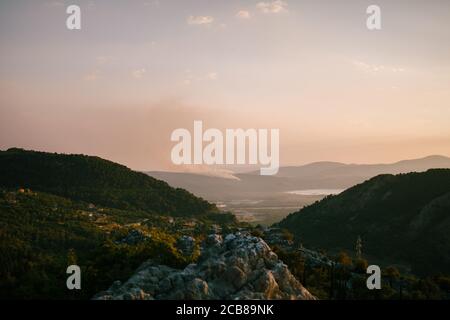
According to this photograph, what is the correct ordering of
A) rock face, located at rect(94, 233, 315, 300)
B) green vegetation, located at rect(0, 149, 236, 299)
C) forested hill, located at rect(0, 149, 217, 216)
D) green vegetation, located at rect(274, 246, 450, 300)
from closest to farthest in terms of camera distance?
rock face, located at rect(94, 233, 315, 300), green vegetation, located at rect(0, 149, 236, 299), green vegetation, located at rect(274, 246, 450, 300), forested hill, located at rect(0, 149, 217, 216)

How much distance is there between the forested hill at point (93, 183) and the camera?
13350 cm

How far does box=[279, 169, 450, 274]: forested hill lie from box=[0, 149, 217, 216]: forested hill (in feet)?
133

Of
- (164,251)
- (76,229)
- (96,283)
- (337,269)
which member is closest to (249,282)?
(164,251)

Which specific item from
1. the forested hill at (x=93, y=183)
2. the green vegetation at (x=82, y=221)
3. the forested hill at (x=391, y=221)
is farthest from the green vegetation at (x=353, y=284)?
the forested hill at (x=93, y=183)

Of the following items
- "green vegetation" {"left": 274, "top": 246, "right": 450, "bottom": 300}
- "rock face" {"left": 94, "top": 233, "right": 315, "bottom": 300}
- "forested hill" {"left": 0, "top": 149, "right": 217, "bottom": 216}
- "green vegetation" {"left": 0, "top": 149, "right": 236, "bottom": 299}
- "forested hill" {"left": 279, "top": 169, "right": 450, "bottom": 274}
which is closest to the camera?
"rock face" {"left": 94, "top": 233, "right": 315, "bottom": 300}

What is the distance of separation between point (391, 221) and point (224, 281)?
270ft

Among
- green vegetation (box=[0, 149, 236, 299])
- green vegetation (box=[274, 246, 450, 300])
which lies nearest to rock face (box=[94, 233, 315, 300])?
green vegetation (box=[0, 149, 236, 299])

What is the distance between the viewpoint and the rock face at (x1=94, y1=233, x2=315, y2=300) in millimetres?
31172

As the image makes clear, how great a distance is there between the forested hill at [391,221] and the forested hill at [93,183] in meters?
40.6

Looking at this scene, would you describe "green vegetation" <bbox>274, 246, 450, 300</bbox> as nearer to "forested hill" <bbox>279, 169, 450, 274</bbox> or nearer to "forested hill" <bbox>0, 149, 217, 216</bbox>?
"forested hill" <bbox>279, 169, 450, 274</bbox>

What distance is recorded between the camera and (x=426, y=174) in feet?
400
